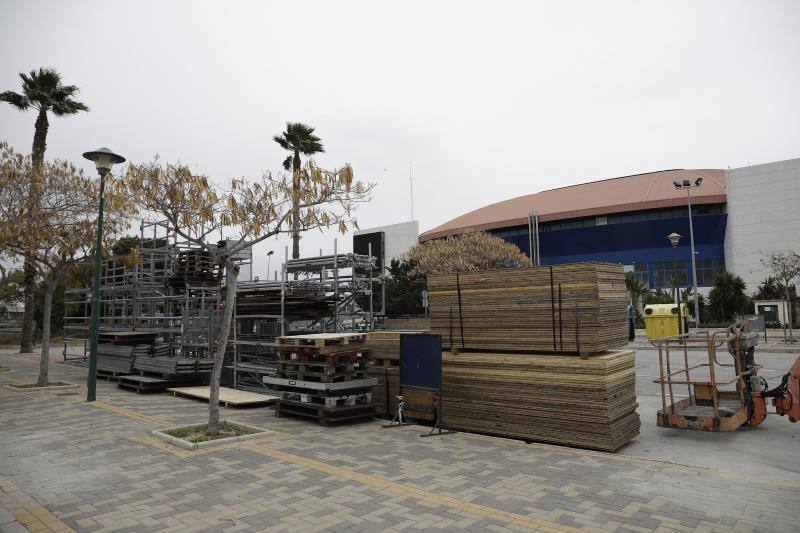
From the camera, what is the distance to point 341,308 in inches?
622

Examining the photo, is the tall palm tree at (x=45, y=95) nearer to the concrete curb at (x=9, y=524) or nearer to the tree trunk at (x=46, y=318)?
the tree trunk at (x=46, y=318)

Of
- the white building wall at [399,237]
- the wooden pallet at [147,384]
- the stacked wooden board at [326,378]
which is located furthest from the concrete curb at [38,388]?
the white building wall at [399,237]


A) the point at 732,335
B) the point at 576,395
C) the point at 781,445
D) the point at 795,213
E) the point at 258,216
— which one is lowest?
the point at 781,445

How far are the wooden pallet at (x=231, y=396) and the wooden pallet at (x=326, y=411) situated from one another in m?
1.31

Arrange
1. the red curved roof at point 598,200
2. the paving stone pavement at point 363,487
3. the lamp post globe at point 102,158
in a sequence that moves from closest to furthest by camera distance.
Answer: the paving stone pavement at point 363,487
the lamp post globe at point 102,158
the red curved roof at point 598,200

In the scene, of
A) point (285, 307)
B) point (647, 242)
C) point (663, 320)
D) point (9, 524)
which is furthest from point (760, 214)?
point (9, 524)

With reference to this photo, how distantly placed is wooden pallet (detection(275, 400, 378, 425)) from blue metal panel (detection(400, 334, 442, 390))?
1.03 meters

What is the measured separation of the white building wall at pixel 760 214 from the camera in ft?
171

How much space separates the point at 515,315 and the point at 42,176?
43.4ft

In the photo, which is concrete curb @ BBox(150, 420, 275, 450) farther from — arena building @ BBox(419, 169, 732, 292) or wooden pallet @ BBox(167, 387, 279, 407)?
arena building @ BBox(419, 169, 732, 292)

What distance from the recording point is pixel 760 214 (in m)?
53.1

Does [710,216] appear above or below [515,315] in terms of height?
above

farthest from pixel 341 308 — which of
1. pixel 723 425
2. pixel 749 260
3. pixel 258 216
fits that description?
pixel 749 260

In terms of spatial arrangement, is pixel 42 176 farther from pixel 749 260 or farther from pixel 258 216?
pixel 749 260
